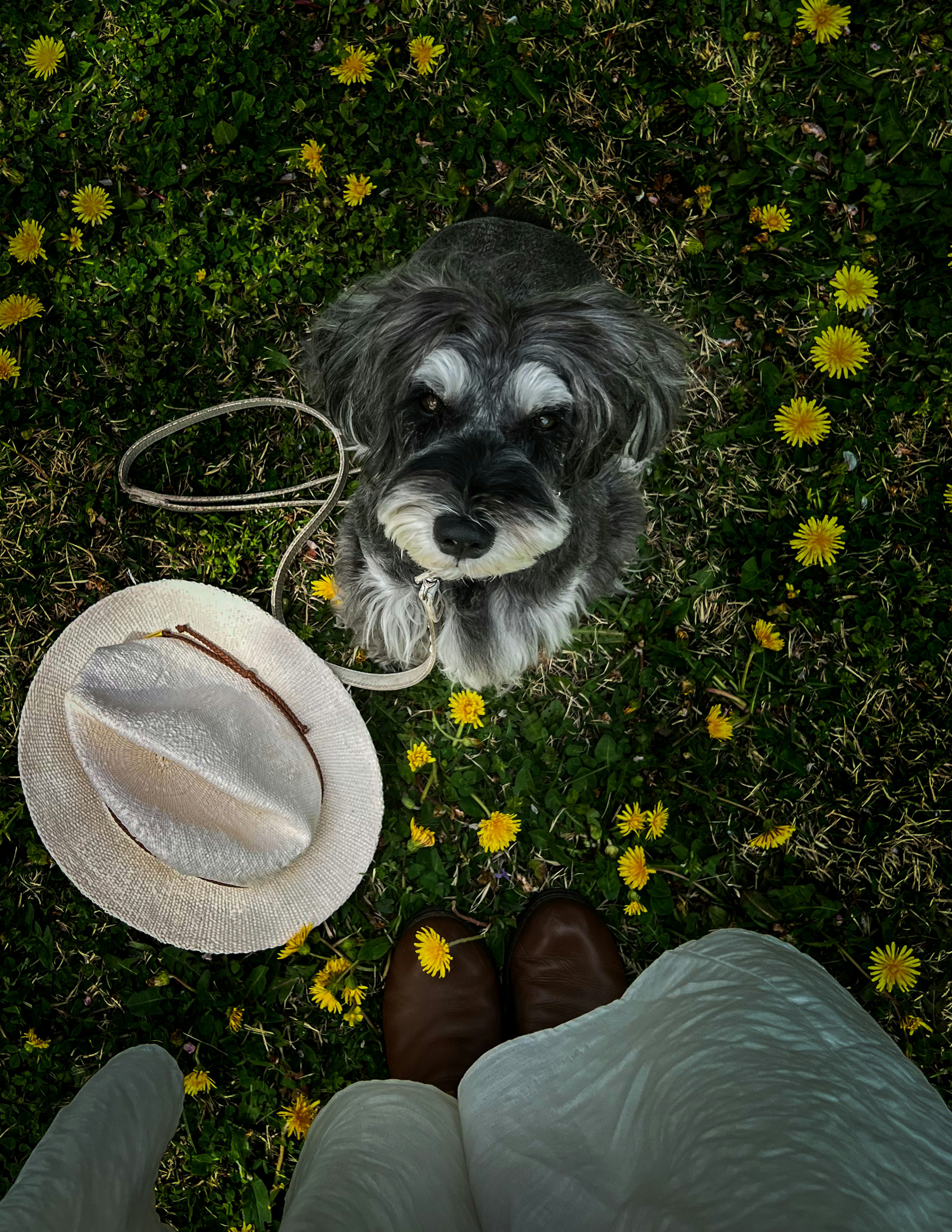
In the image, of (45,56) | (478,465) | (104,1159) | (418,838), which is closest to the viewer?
(104,1159)

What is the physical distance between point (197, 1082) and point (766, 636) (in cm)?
250

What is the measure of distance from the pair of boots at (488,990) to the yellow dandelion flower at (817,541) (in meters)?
1.48

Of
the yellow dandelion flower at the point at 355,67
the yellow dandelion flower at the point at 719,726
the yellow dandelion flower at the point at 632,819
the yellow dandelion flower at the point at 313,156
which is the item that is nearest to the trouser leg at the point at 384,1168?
the yellow dandelion flower at the point at 632,819

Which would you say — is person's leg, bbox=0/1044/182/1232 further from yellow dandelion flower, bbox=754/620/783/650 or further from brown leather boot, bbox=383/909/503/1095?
yellow dandelion flower, bbox=754/620/783/650

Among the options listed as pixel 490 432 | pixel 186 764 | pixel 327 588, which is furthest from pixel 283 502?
pixel 186 764

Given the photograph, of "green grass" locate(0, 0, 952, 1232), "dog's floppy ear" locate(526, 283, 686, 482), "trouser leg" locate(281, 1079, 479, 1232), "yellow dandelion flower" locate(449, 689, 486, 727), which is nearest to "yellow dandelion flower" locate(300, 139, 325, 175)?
"green grass" locate(0, 0, 952, 1232)

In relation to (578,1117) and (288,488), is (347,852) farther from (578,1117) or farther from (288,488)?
(288,488)

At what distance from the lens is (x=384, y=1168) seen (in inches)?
66.3

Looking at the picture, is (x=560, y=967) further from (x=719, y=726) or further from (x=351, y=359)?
(x=351, y=359)

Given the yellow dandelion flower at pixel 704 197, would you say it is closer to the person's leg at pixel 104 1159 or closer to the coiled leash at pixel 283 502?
the coiled leash at pixel 283 502

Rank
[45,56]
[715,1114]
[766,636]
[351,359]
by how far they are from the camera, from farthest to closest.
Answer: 1. [45,56]
2. [766,636]
3. [351,359]
4. [715,1114]

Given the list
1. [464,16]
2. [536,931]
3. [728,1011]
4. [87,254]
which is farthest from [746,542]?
[87,254]

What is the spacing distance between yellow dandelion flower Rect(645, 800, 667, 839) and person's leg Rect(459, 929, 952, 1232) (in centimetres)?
65

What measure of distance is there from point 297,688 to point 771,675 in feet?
5.78
